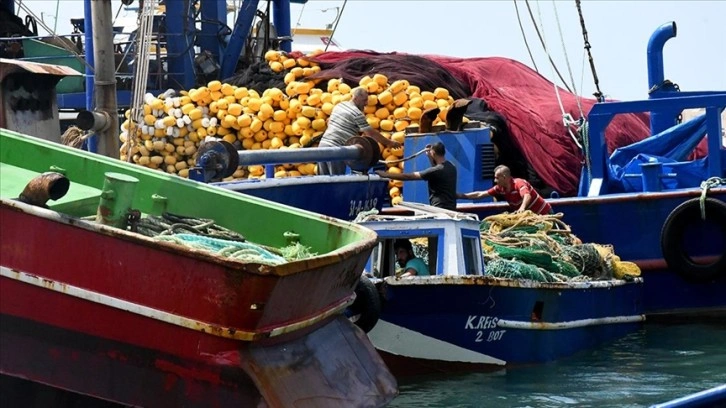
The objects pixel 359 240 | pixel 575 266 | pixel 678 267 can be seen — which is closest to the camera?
pixel 359 240

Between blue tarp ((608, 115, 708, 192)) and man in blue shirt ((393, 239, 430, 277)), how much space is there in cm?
565

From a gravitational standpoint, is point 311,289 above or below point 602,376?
above

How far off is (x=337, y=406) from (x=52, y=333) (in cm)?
174

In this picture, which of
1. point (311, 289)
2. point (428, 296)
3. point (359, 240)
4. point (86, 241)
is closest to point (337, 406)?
point (311, 289)

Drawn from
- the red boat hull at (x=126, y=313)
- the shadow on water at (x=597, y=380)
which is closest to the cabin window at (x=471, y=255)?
the shadow on water at (x=597, y=380)

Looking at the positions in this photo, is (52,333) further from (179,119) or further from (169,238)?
(179,119)

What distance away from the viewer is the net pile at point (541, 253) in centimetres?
1218

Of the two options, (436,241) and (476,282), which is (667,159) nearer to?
(436,241)

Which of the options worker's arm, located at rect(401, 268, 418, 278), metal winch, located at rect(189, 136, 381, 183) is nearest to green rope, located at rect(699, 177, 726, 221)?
metal winch, located at rect(189, 136, 381, 183)

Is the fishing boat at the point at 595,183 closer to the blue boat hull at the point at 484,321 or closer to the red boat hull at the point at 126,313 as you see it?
the blue boat hull at the point at 484,321

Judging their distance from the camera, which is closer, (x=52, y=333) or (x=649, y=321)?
(x=52, y=333)

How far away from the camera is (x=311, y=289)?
763 cm

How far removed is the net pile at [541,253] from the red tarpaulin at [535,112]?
11.5ft

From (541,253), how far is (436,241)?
1.58 metres
